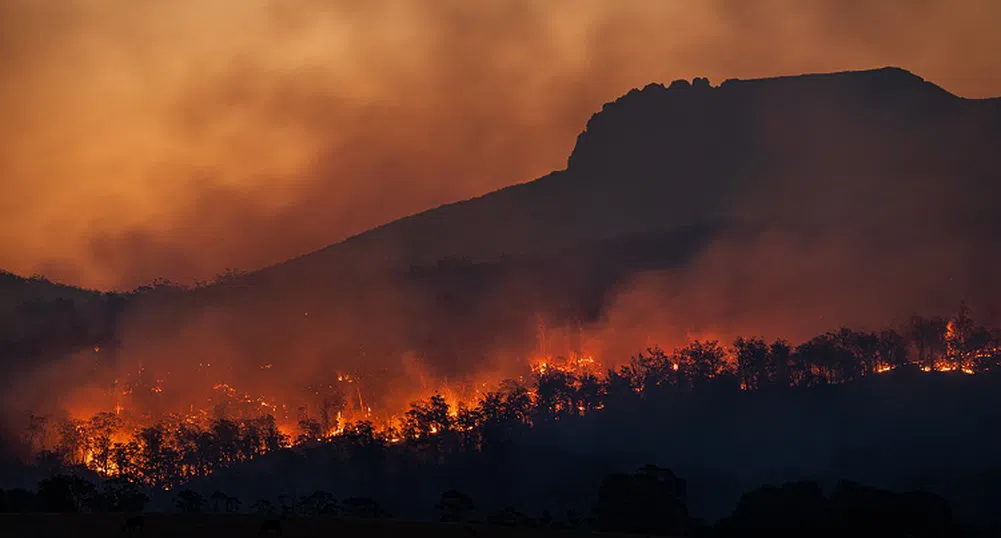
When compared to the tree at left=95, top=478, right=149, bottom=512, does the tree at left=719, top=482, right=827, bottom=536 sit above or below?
below

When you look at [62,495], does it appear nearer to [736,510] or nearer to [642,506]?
[642,506]

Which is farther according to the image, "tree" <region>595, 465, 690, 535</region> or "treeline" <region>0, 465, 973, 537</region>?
"tree" <region>595, 465, 690, 535</region>

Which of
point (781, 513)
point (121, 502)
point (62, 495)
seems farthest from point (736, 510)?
point (62, 495)

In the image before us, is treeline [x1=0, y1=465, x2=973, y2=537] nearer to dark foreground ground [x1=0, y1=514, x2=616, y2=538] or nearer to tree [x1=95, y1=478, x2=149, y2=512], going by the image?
tree [x1=95, y1=478, x2=149, y2=512]

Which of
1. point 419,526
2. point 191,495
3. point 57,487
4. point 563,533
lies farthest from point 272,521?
point 191,495

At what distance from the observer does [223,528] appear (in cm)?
8350

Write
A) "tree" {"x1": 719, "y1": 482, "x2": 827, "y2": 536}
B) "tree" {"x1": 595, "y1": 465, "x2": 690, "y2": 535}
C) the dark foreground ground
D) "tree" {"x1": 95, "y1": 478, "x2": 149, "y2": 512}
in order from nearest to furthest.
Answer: the dark foreground ground → "tree" {"x1": 719, "y1": 482, "x2": 827, "y2": 536} → "tree" {"x1": 595, "y1": 465, "x2": 690, "y2": 535} → "tree" {"x1": 95, "y1": 478, "x2": 149, "y2": 512}

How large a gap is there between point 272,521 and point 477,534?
54.3ft

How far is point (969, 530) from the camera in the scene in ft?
444

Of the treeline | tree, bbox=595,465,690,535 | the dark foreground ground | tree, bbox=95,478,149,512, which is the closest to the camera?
the dark foreground ground

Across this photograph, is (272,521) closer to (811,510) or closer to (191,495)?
(811,510)

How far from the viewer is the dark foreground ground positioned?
81.3 m

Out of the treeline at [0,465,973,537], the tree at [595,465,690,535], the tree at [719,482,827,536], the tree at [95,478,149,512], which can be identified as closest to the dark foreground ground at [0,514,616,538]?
the treeline at [0,465,973,537]

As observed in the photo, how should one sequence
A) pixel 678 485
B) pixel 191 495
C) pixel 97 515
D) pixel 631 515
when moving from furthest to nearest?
pixel 191 495
pixel 678 485
pixel 631 515
pixel 97 515
